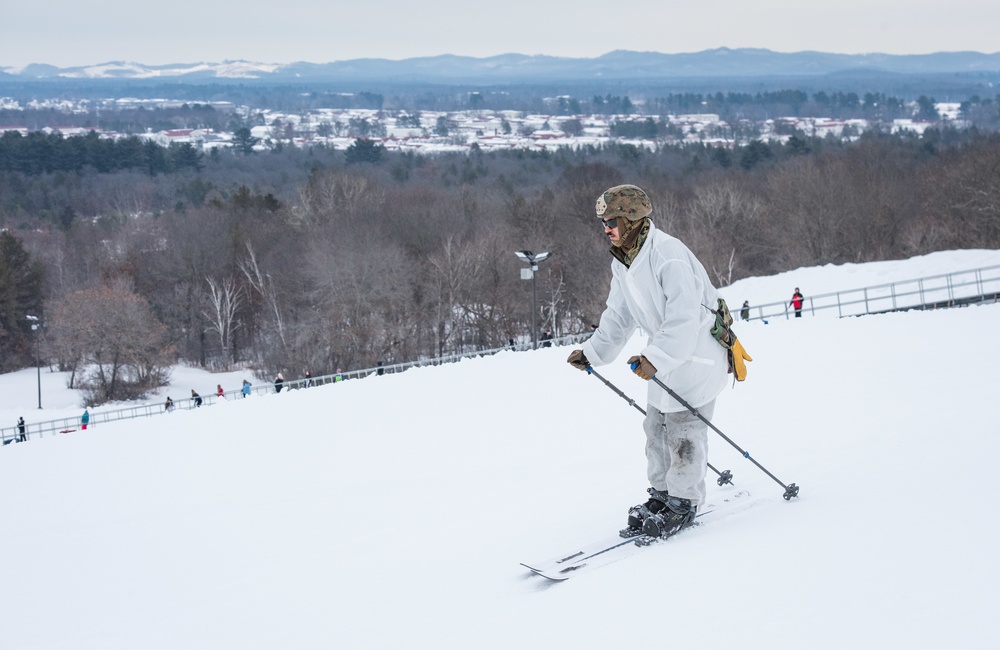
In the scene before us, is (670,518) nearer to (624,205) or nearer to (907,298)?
(624,205)

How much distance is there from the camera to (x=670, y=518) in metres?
6.52

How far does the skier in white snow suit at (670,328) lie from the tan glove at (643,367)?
0.76ft

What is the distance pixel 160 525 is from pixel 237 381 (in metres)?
40.8

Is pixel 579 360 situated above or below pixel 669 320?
below

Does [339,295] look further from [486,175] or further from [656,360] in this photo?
[486,175]

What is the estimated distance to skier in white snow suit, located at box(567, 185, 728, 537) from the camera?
6277 millimetres

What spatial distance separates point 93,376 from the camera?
49219 mm

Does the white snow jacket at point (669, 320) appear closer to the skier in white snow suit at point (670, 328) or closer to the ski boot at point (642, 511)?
the skier in white snow suit at point (670, 328)

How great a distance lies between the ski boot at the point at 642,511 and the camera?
21.8 ft

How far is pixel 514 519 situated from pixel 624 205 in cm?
307

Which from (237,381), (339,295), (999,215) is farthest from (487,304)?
(999,215)

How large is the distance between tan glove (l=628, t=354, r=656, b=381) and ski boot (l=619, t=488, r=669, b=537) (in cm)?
112

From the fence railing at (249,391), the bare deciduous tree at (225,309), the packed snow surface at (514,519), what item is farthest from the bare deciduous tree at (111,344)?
the packed snow surface at (514,519)

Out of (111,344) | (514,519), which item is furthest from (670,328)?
(111,344)
